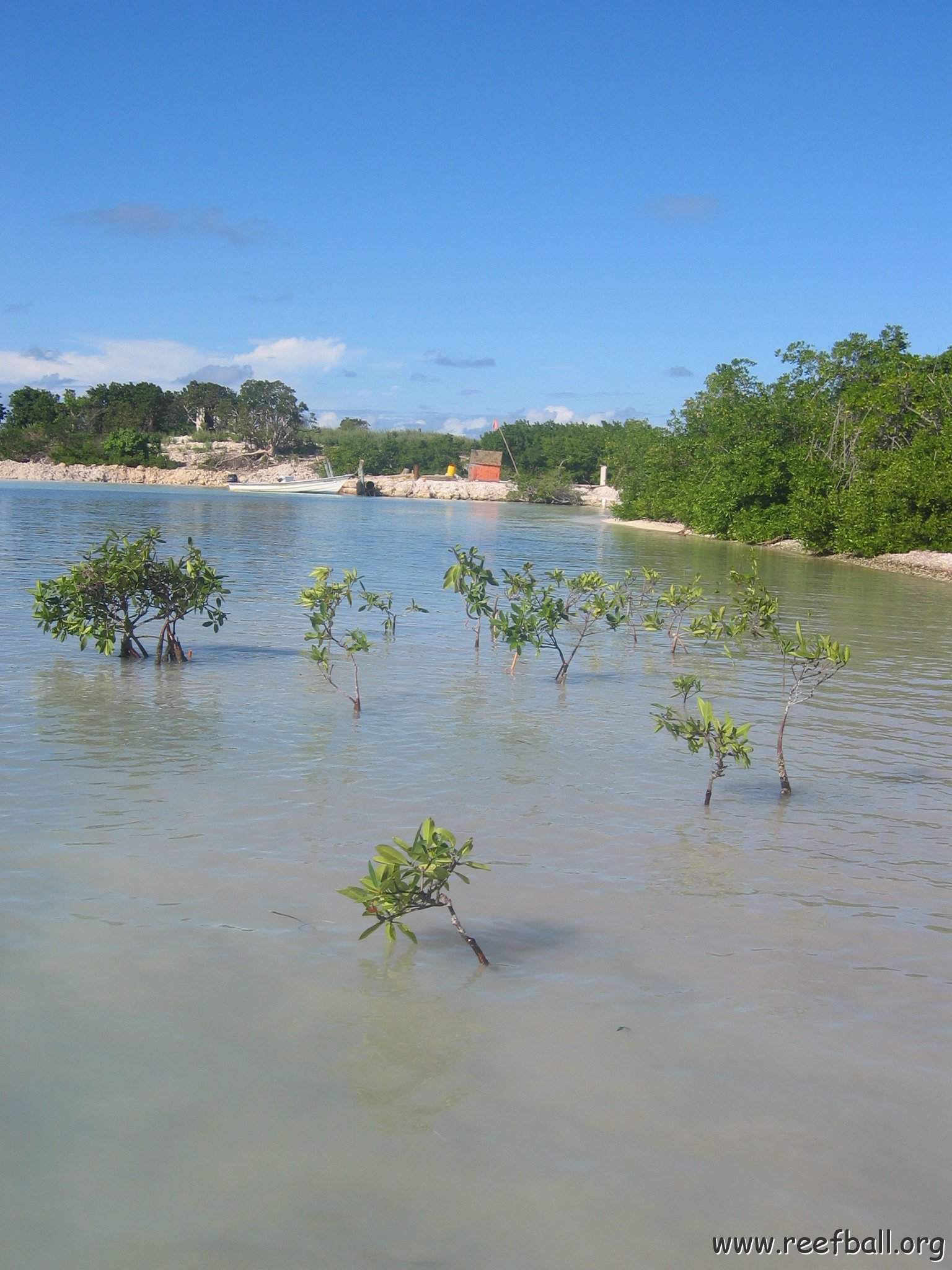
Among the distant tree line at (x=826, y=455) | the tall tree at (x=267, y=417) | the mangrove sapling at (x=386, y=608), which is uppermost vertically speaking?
the tall tree at (x=267, y=417)

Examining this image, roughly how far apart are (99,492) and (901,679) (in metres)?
76.6

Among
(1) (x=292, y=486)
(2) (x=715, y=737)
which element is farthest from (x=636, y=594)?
(1) (x=292, y=486)

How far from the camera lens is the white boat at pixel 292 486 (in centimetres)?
11438

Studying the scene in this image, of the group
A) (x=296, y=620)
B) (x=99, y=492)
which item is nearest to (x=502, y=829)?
(x=296, y=620)

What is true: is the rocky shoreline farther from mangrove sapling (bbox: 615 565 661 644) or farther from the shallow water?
the shallow water

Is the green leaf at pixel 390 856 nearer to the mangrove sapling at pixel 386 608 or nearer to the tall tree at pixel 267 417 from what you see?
the mangrove sapling at pixel 386 608

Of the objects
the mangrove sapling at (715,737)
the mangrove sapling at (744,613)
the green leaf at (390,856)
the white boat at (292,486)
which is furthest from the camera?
the white boat at (292,486)

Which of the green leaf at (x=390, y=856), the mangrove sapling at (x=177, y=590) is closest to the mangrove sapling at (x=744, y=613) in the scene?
the green leaf at (x=390, y=856)

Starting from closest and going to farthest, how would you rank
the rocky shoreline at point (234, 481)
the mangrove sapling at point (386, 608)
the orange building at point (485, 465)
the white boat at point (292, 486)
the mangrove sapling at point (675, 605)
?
the mangrove sapling at point (386, 608) → the mangrove sapling at point (675, 605) → the white boat at point (292, 486) → the rocky shoreline at point (234, 481) → the orange building at point (485, 465)

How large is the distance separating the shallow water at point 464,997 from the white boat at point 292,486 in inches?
4060

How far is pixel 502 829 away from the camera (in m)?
7.12

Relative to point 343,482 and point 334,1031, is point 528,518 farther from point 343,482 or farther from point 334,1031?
point 334,1031

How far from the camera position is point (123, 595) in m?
13.0

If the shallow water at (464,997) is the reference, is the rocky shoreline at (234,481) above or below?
above
